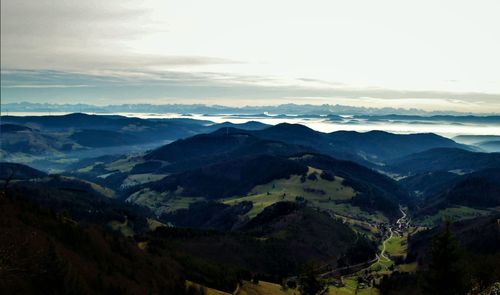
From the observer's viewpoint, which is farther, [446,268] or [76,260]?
[76,260]

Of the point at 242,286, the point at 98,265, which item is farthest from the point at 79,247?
the point at 242,286

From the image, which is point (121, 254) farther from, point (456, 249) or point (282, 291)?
point (456, 249)

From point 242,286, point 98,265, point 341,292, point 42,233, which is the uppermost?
point 42,233

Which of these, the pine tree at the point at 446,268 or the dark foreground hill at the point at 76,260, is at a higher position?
the pine tree at the point at 446,268

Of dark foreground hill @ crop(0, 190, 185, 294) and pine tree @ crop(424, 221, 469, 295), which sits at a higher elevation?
pine tree @ crop(424, 221, 469, 295)

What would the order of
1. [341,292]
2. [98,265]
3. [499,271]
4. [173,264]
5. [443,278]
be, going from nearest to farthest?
[443,278] → [499,271] → [98,265] → [173,264] → [341,292]

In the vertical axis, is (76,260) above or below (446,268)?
below

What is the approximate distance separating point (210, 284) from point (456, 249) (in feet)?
323

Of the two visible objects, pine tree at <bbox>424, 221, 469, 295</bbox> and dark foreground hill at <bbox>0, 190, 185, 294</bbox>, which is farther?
dark foreground hill at <bbox>0, 190, 185, 294</bbox>

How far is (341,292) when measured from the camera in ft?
650

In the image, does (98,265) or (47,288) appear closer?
(47,288)

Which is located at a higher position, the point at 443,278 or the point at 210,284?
the point at 443,278

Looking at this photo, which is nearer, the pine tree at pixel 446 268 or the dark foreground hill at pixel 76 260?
the pine tree at pixel 446 268

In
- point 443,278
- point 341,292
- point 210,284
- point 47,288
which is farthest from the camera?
point 341,292
